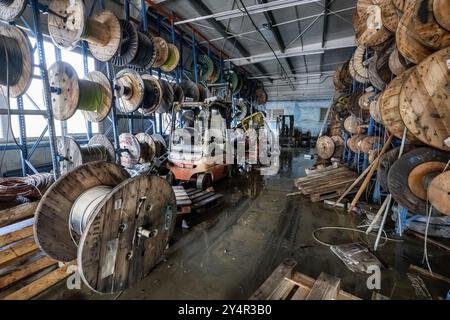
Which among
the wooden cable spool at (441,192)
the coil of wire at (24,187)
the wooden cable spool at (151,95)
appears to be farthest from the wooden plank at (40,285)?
the wooden cable spool at (151,95)

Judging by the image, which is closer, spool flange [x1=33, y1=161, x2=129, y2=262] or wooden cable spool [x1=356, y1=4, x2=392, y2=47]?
spool flange [x1=33, y1=161, x2=129, y2=262]

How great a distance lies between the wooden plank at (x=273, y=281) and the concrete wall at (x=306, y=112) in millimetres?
19754

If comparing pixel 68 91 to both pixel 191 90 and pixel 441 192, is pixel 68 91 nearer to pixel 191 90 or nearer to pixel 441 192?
pixel 191 90

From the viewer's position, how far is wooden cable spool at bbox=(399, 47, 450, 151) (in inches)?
98.7

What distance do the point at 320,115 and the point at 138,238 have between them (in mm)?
20717

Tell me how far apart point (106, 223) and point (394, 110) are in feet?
12.9

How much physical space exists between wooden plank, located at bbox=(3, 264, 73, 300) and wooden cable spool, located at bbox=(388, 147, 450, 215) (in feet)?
14.5

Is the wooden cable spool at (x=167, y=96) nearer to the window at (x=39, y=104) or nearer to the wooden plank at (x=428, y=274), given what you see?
the window at (x=39, y=104)

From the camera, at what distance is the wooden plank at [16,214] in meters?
2.72

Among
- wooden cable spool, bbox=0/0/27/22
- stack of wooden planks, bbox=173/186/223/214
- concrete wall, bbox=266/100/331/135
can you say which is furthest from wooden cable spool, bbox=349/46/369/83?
concrete wall, bbox=266/100/331/135

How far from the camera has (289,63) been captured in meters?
13.5

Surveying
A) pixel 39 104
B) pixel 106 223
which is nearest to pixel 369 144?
pixel 106 223

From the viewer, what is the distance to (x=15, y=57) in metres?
3.25

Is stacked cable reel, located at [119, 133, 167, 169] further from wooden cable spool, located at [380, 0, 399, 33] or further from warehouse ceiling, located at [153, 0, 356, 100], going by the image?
wooden cable spool, located at [380, 0, 399, 33]
